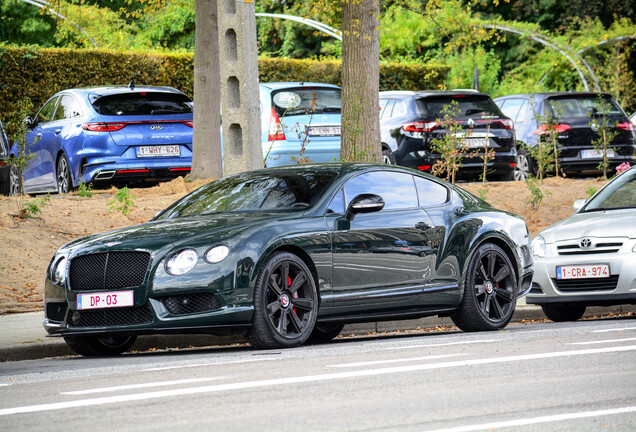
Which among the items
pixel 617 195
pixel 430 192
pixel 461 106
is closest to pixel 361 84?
pixel 461 106

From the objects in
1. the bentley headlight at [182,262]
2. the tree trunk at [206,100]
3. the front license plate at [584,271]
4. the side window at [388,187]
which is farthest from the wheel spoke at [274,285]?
the tree trunk at [206,100]

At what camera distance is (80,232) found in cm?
1478

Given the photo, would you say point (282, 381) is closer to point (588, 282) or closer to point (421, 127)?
point (588, 282)

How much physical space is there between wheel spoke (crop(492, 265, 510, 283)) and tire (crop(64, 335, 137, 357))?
130 inches

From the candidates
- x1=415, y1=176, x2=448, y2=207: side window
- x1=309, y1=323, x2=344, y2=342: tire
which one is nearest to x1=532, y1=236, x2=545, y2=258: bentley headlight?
x1=415, y1=176, x2=448, y2=207: side window

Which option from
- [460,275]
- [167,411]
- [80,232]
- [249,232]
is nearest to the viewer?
[167,411]

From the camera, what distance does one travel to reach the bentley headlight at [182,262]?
8.68m

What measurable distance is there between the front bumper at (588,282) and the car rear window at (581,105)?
36.9 feet

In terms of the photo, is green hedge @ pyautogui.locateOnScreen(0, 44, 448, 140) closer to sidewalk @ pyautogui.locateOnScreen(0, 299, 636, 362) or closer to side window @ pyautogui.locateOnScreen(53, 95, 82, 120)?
side window @ pyautogui.locateOnScreen(53, 95, 82, 120)

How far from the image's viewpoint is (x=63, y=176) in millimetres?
18016

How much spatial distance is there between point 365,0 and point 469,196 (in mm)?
5486

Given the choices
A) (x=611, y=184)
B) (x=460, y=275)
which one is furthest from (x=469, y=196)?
(x=611, y=184)

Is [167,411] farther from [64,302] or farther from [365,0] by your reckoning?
[365,0]

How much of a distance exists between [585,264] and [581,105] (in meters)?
12.3
